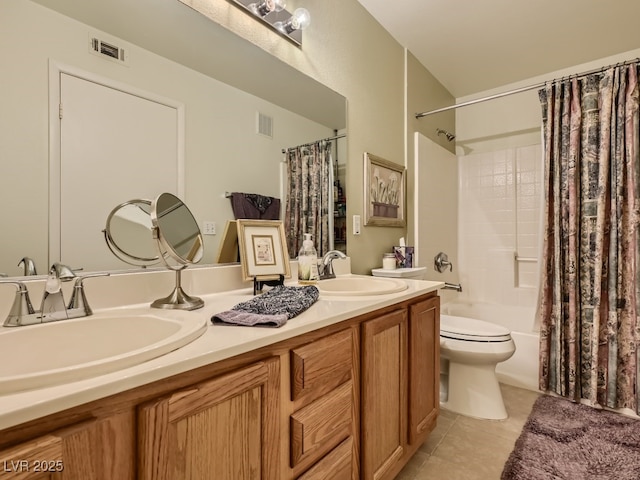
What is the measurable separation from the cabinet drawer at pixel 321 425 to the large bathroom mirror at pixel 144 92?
65 cm

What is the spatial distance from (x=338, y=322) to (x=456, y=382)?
53.4 inches

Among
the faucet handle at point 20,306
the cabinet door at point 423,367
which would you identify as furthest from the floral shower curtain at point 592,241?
the faucet handle at point 20,306

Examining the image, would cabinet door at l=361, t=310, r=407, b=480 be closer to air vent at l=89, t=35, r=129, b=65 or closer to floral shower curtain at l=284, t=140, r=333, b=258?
floral shower curtain at l=284, t=140, r=333, b=258

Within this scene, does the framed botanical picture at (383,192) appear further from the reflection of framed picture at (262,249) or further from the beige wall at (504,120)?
the beige wall at (504,120)

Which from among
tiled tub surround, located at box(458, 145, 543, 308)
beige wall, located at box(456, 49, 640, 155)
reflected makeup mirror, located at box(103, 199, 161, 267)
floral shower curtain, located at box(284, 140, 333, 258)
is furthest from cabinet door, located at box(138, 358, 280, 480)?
beige wall, located at box(456, 49, 640, 155)

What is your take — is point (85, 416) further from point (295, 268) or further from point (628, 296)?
point (628, 296)

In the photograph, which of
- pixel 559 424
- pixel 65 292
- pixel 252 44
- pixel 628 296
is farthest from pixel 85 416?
pixel 628 296

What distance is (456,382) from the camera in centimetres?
191

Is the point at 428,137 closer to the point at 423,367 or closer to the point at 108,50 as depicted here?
the point at 423,367

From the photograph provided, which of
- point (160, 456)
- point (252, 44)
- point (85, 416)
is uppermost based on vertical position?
point (252, 44)

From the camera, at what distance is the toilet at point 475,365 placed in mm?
1766

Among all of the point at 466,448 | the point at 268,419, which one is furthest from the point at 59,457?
the point at 466,448

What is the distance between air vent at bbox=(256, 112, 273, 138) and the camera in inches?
54.1

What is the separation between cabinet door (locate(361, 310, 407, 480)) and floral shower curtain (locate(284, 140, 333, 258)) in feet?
1.91
